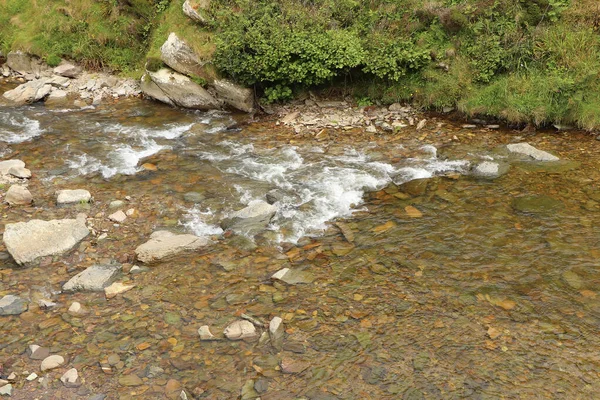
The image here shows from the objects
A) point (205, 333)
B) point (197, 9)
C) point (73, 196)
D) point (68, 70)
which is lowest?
point (205, 333)

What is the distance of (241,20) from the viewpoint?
47.0ft

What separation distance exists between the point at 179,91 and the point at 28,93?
569 centimetres

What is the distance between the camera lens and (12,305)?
25.2ft

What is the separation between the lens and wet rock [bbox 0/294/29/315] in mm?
7570

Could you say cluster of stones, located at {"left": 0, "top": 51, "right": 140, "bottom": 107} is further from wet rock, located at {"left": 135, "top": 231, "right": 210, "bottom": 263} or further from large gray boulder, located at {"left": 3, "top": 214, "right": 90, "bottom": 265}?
wet rock, located at {"left": 135, "top": 231, "right": 210, "bottom": 263}

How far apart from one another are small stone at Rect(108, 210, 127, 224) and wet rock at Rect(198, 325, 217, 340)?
3720 millimetres

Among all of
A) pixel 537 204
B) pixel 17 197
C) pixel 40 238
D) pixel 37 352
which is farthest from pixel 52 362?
pixel 537 204

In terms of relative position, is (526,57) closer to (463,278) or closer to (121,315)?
(463,278)

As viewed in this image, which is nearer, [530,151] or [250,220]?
[250,220]

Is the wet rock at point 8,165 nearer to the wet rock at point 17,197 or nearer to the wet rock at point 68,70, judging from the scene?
the wet rock at point 17,197

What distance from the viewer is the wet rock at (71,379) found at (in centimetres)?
638

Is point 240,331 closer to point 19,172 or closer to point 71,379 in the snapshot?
point 71,379

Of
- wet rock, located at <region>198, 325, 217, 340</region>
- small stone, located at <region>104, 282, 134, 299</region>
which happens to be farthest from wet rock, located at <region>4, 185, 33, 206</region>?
wet rock, located at <region>198, 325, 217, 340</region>

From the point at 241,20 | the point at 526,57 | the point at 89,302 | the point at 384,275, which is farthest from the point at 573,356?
the point at 241,20
